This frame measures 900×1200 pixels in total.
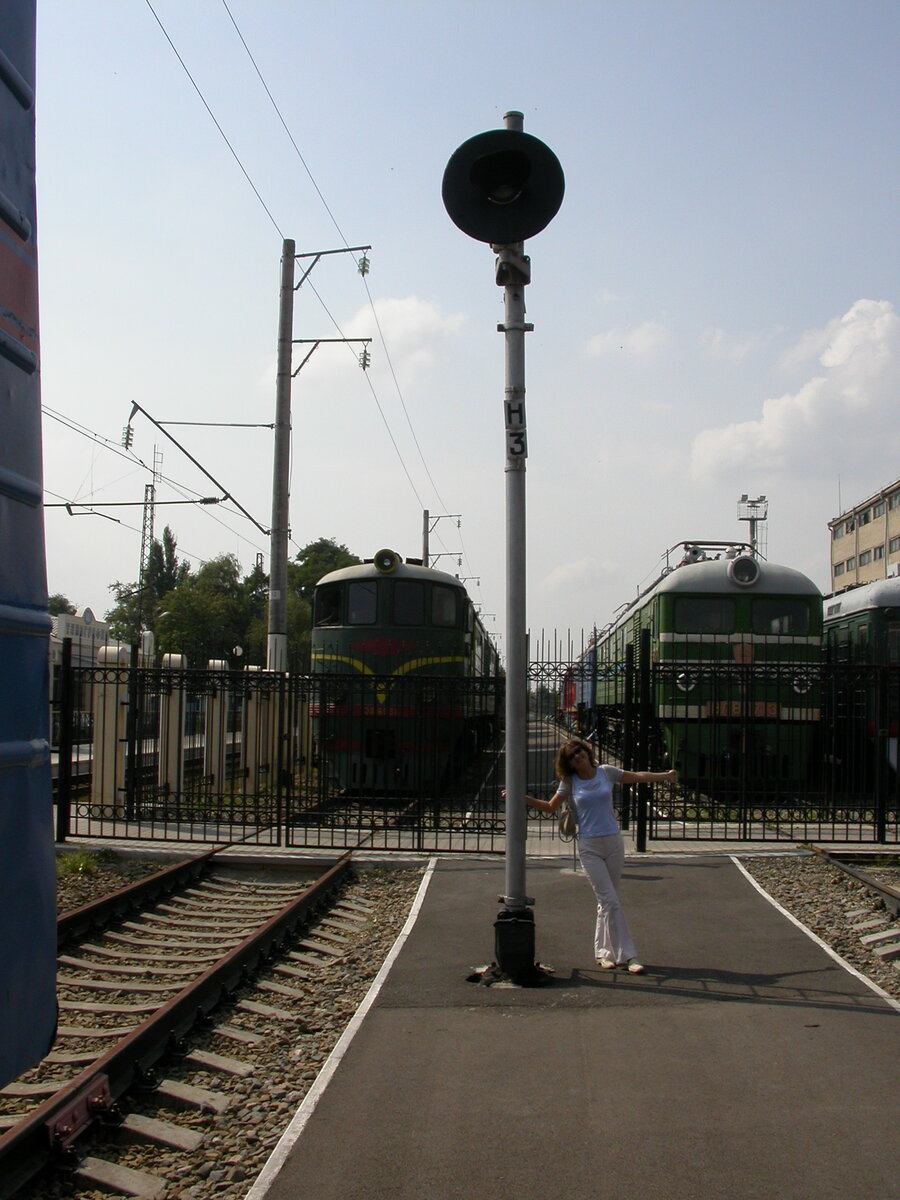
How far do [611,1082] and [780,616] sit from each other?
13.8m

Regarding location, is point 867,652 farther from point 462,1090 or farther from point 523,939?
point 462,1090

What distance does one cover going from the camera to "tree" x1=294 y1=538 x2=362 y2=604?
77.2 metres

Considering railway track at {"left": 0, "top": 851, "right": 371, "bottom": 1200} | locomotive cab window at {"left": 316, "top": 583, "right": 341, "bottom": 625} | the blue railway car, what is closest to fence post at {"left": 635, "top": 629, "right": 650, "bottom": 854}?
railway track at {"left": 0, "top": 851, "right": 371, "bottom": 1200}

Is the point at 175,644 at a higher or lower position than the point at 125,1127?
higher

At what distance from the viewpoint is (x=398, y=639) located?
1753cm

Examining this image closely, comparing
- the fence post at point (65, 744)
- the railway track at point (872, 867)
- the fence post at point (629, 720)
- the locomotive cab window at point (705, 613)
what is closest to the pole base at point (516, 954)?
the railway track at point (872, 867)

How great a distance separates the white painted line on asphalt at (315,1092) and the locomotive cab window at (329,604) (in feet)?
33.2

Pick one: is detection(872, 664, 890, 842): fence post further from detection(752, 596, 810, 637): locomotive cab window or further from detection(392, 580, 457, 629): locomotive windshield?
detection(392, 580, 457, 629): locomotive windshield

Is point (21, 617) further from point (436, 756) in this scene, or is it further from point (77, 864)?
point (436, 756)

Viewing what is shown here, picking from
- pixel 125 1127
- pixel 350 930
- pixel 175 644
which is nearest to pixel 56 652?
pixel 350 930

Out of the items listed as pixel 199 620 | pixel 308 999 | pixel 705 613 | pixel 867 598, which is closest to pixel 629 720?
pixel 705 613

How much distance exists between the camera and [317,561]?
81.1m

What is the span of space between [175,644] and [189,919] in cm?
4930

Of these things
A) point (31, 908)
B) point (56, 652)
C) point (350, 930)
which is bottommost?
point (350, 930)
